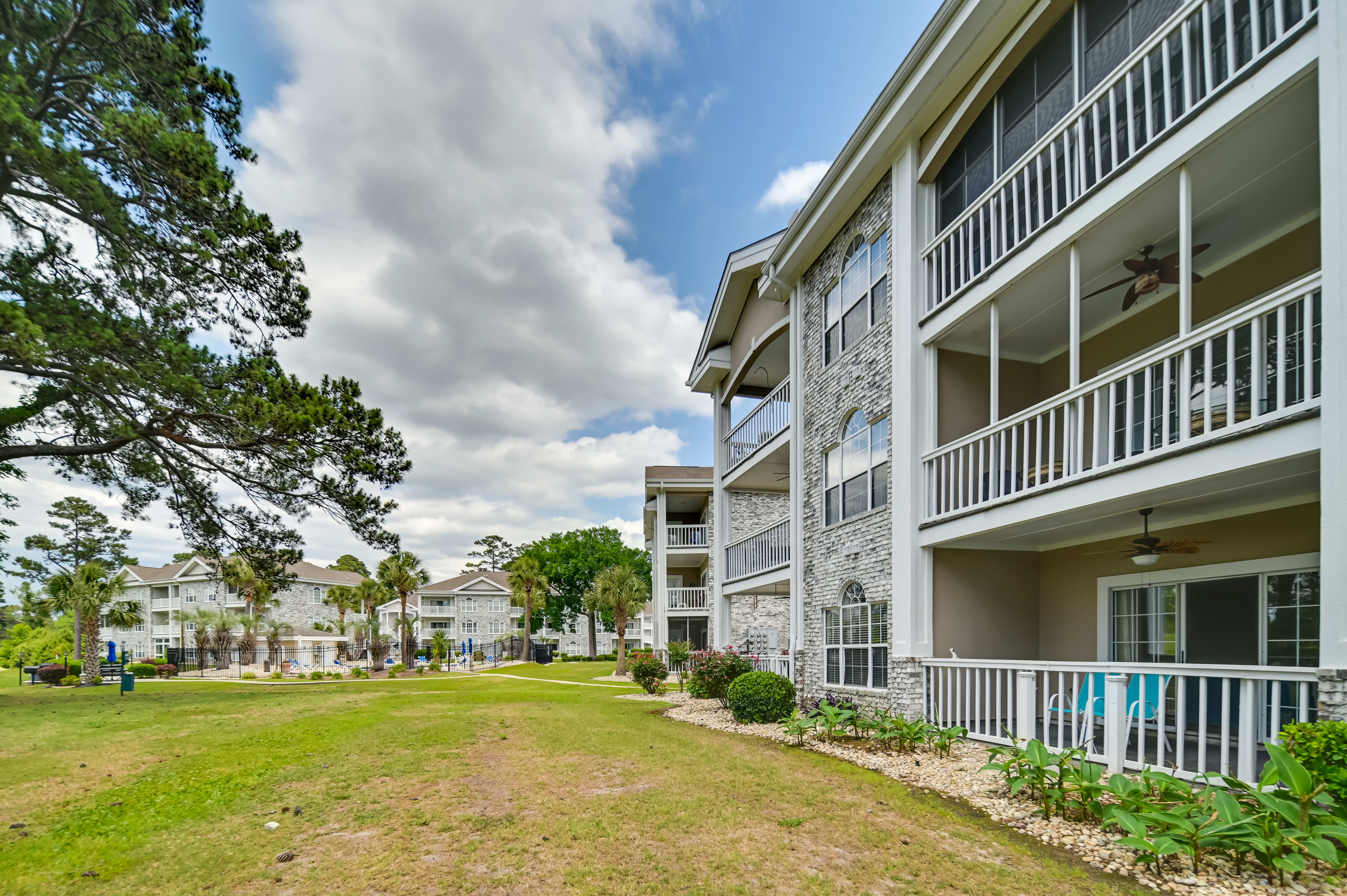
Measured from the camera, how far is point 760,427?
18234mm

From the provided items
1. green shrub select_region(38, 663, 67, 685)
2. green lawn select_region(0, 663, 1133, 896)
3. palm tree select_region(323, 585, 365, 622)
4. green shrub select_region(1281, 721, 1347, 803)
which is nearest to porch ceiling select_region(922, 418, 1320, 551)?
green shrub select_region(1281, 721, 1347, 803)

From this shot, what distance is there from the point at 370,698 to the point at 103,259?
13.0 m

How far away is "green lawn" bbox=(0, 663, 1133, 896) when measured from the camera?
444 cm

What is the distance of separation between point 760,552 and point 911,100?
1122 cm

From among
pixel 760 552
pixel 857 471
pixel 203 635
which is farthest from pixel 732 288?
pixel 203 635

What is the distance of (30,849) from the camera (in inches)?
198

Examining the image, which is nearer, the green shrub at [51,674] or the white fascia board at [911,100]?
the white fascia board at [911,100]

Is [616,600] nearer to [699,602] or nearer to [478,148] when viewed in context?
[699,602]

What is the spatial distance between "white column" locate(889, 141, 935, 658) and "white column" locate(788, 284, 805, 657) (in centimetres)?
366

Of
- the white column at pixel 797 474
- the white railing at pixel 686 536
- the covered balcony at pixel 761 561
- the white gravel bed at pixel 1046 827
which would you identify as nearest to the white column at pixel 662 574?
the white railing at pixel 686 536

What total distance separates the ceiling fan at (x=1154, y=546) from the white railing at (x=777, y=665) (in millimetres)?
7434

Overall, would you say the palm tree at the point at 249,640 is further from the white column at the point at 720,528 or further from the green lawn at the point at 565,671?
the white column at the point at 720,528

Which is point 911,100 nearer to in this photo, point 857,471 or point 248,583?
point 857,471

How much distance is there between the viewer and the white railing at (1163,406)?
5688 mm
